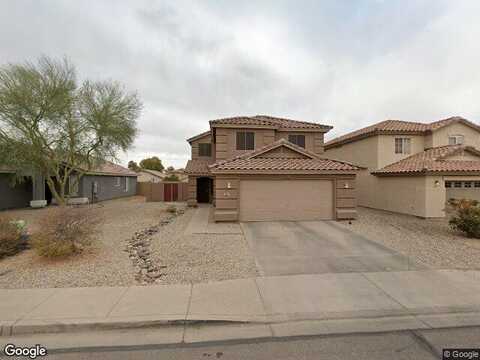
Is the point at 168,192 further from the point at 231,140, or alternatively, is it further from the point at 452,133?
the point at 452,133

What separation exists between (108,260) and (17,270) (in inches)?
78.3

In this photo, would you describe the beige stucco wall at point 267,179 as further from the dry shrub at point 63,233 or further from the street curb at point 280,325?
the street curb at point 280,325

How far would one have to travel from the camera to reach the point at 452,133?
17.5m

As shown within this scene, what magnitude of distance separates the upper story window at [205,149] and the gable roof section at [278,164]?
30.4 feet

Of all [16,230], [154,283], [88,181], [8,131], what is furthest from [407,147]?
[88,181]

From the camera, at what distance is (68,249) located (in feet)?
22.4

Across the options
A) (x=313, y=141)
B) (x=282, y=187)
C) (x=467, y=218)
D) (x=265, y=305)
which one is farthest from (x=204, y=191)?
(x=265, y=305)

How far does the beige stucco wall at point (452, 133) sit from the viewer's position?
17297mm

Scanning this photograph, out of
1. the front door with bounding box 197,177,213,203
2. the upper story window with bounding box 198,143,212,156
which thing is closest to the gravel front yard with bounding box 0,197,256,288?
the front door with bounding box 197,177,213,203

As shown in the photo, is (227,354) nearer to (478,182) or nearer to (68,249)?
(68,249)

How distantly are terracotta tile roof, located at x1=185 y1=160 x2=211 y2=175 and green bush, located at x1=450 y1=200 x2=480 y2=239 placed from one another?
14.6 metres

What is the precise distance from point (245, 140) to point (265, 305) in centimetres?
1421

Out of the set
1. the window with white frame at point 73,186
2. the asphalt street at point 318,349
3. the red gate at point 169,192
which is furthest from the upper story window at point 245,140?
the asphalt street at point 318,349

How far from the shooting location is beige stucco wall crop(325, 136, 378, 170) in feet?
58.6
